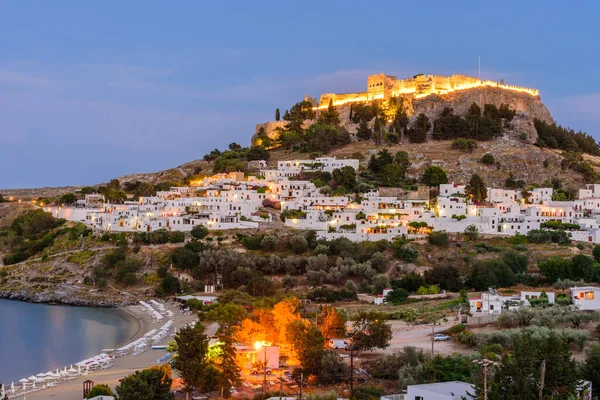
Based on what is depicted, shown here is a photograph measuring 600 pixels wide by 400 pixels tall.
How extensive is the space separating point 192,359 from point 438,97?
51044 mm

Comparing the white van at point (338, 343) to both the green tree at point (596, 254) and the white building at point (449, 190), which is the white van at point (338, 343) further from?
the white building at point (449, 190)

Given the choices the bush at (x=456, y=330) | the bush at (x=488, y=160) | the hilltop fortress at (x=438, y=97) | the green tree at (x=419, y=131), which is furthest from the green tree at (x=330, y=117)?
the bush at (x=456, y=330)

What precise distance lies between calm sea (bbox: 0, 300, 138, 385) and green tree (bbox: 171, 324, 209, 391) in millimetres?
8702

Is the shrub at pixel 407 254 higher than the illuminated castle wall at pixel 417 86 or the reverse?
the reverse

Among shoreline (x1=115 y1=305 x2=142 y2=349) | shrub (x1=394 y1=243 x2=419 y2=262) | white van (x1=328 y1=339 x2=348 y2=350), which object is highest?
shrub (x1=394 y1=243 x2=419 y2=262)

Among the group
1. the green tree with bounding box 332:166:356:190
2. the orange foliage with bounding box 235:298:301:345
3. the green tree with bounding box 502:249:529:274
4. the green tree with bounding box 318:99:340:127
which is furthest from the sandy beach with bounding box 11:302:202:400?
the green tree with bounding box 318:99:340:127

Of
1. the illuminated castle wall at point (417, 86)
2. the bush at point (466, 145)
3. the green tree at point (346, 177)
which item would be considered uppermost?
the illuminated castle wall at point (417, 86)

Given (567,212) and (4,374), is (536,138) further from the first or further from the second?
(4,374)

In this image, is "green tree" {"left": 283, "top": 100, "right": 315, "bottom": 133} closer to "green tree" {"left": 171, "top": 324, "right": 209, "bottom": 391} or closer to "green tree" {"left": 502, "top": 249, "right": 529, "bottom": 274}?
"green tree" {"left": 502, "top": 249, "right": 529, "bottom": 274}

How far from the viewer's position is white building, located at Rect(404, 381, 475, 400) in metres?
18.0

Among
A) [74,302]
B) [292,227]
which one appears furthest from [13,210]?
[292,227]

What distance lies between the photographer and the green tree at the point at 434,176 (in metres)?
54.4

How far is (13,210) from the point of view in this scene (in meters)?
64.6

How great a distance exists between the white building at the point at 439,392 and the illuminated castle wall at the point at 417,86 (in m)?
52.6
